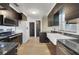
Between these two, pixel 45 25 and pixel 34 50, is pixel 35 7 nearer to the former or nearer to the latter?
pixel 34 50

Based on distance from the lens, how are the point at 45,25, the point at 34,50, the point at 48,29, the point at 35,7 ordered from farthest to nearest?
1. the point at 45,25
2. the point at 48,29
3. the point at 35,7
4. the point at 34,50

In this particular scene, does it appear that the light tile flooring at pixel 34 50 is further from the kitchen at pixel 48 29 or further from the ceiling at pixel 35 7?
the ceiling at pixel 35 7

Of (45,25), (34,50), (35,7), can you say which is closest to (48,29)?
(45,25)

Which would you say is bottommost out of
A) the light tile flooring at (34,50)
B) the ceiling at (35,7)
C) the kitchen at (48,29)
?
the light tile flooring at (34,50)

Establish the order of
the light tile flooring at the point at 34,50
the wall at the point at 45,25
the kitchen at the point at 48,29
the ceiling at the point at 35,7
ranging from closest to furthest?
1. the kitchen at the point at 48,29
2. the light tile flooring at the point at 34,50
3. the ceiling at the point at 35,7
4. the wall at the point at 45,25

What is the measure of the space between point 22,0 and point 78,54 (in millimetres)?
861

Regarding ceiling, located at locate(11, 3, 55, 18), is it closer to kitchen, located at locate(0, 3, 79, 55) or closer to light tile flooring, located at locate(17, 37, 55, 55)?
kitchen, located at locate(0, 3, 79, 55)

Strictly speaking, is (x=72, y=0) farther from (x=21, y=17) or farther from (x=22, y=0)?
(x=21, y=17)

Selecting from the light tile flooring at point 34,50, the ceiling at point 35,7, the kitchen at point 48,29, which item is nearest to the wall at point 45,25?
the kitchen at point 48,29

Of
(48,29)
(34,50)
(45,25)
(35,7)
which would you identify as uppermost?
(35,7)

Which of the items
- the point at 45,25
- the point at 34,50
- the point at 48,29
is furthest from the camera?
the point at 45,25

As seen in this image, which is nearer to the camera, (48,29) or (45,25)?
(48,29)

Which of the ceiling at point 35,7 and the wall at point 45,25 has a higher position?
the ceiling at point 35,7

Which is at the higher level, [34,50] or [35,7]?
[35,7]
